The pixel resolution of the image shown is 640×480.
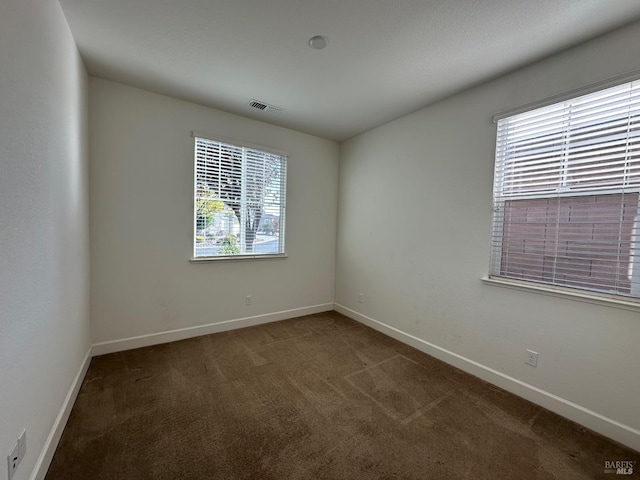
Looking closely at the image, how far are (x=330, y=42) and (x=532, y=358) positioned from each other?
2.87 metres

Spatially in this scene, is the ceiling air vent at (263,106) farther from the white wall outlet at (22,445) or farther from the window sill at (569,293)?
the white wall outlet at (22,445)

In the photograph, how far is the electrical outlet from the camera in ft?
3.54

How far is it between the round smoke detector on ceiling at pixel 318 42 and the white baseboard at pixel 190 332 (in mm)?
2999

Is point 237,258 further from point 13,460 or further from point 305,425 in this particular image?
point 13,460

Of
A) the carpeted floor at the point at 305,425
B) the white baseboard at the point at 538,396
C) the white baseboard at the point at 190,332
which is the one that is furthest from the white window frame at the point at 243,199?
the white baseboard at the point at 538,396

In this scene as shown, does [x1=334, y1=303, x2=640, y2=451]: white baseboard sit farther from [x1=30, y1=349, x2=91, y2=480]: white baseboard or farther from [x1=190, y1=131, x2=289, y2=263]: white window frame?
[x1=30, y1=349, x2=91, y2=480]: white baseboard

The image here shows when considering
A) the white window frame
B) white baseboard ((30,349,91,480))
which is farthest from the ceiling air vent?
white baseboard ((30,349,91,480))

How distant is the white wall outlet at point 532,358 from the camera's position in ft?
6.91

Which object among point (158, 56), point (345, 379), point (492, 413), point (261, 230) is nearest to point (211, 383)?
point (345, 379)

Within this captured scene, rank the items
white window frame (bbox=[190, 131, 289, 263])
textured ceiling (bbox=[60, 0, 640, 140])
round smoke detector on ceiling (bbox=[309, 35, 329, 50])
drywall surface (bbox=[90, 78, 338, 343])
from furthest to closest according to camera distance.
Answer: white window frame (bbox=[190, 131, 289, 263]) → drywall surface (bbox=[90, 78, 338, 343]) → round smoke detector on ceiling (bbox=[309, 35, 329, 50]) → textured ceiling (bbox=[60, 0, 640, 140])

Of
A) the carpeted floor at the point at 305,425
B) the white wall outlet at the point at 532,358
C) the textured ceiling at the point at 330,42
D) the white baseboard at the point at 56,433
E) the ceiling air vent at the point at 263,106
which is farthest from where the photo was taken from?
the ceiling air vent at the point at 263,106

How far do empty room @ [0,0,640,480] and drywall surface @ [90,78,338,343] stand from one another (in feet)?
0.07

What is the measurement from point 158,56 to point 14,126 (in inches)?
56.1

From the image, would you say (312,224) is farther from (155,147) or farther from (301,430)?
(301,430)
